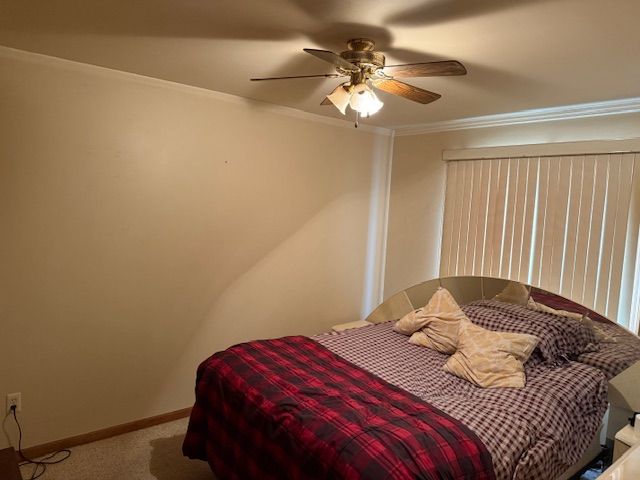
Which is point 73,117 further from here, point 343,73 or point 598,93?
point 598,93

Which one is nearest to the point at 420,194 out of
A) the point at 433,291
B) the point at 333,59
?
the point at 433,291

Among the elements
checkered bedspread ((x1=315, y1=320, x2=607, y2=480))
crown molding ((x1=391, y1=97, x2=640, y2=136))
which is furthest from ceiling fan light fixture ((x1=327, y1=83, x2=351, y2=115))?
crown molding ((x1=391, y1=97, x2=640, y2=136))

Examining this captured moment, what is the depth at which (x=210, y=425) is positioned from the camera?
222 centimetres

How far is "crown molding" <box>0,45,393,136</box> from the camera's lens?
2.29 metres

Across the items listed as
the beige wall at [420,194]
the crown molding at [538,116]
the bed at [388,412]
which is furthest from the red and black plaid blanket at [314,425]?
the crown molding at [538,116]

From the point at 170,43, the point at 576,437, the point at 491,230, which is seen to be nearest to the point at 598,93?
the point at 491,230

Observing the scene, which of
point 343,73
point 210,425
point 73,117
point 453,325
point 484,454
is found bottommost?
point 210,425

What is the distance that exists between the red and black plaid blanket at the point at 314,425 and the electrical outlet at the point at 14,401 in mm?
1041

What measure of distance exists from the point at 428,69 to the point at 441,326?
5.69ft

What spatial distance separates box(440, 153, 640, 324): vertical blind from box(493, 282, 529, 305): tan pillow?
0.09 metres

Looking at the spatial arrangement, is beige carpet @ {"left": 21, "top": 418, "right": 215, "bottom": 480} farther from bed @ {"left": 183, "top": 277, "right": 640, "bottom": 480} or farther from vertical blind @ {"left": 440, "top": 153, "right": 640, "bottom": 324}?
vertical blind @ {"left": 440, "top": 153, "right": 640, "bottom": 324}

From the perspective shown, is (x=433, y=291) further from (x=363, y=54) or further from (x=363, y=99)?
(x=363, y=54)

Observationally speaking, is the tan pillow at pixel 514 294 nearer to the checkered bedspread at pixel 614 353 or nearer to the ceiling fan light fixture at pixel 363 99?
the checkered bedspread at pixel 614 353

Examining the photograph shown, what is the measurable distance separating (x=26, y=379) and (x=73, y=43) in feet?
6.14
